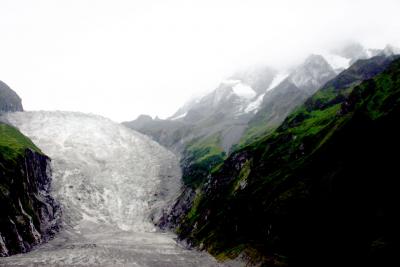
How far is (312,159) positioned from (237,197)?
33.7 meters

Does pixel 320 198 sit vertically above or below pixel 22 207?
above

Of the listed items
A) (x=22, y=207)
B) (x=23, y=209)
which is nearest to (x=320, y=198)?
(x=22, y=207)

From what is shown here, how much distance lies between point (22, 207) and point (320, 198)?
323ft

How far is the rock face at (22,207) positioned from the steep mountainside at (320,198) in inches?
2072

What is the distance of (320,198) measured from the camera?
95.1m

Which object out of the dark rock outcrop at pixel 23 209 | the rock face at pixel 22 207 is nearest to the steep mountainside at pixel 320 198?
the dark rock outcrop at pixel 23 209

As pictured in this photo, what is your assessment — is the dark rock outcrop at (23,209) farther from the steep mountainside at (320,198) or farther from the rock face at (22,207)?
the steep mountainside at (320,198)

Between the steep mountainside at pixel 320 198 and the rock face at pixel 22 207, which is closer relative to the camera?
the steep mountainside at pixel 320 198

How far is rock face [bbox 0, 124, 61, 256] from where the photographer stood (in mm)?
122375

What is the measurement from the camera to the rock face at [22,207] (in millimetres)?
122375

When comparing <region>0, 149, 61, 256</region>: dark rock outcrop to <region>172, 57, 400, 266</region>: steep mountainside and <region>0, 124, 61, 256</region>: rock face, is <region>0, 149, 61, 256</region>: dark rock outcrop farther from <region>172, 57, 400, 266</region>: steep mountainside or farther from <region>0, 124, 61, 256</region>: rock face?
<region>172, 57, 400, 266</region>: steep mountainside

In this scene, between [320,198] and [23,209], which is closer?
[320,198]

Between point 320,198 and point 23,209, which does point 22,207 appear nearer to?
point 23,209

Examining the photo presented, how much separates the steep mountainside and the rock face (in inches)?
2072
